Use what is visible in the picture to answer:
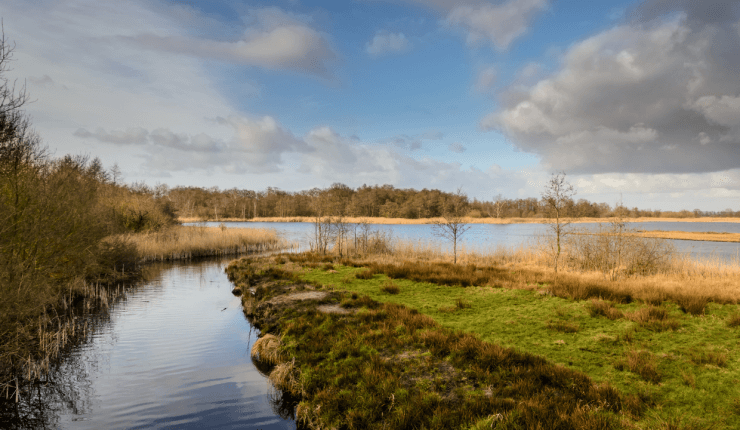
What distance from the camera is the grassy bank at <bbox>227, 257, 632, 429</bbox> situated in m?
4.34

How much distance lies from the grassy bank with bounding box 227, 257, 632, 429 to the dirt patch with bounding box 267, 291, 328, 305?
5.04 ft

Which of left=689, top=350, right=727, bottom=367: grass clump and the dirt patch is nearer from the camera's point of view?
left=689, top=350, right=727, bottom=367: grass clump

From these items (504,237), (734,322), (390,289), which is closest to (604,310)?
(734,322)

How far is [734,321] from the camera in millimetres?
6637

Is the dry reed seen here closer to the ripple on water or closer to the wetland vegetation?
the wetland vegetation

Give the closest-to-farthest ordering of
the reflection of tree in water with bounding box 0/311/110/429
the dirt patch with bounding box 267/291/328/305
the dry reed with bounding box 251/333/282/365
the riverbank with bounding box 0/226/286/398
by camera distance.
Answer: the reflection of tree in water with bounding box 0/311/110/429 → the riverbank with bounding box 0/226/286/398 → the dry reed with bounding box 251/333/282/365 → the dirt patch with bounding box 267/291/328/305

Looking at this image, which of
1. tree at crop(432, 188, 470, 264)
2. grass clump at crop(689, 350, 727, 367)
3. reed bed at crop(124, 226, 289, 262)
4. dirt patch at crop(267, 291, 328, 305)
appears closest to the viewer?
grass clump at crop(689, 350, 727, 367)

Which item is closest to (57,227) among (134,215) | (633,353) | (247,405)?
(247,405)

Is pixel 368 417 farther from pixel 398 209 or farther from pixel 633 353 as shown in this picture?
pixel 398 209

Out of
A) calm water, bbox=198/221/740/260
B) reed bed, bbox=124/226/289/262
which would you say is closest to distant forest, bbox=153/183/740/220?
calm water, bbox=198/221/740/260

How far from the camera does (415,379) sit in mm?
5645

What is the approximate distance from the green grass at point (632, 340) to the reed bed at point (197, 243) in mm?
22790

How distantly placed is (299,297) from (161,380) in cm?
423

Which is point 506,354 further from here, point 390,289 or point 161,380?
point 161,380
